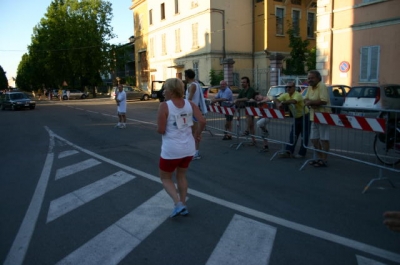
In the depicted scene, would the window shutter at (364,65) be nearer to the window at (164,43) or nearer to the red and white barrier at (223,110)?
the red and white barrier at (223,110)

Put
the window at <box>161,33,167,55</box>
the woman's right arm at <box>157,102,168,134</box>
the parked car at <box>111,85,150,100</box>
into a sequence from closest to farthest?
1. the woman's right arm at <box>157,102,168,134</box>
2. the parked car at <box>111,85,150,100</box>
3. the window at <box>161,33,167,55</box>

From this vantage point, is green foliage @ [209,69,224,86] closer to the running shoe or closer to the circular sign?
the circular sign

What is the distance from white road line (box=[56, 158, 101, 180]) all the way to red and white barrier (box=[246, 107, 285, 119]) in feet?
13.0

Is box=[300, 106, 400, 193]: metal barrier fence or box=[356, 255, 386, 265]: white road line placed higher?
box=[300, 106, 400, 193]: metal barrier fence

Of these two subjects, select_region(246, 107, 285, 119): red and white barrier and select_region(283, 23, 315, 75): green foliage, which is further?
select_region(283, 23, 315, 75): green foliage

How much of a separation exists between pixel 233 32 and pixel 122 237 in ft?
107

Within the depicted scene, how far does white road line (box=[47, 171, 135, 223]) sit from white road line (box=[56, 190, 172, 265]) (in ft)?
3.22

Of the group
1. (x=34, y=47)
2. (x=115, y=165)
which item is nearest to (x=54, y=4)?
(x=34, y=47)

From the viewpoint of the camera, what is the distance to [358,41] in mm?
19422

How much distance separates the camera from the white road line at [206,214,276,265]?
3514 mm

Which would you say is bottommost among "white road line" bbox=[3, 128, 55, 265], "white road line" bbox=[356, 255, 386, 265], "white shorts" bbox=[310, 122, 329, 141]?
"white road line" bbox=[356, 255, 386, 265]

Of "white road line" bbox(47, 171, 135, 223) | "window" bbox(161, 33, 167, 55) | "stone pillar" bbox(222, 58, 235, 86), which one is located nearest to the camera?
"white road line" bbox(47, 171, 135, 223)

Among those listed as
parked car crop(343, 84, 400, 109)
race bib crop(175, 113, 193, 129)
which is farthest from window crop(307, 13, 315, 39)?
race bib crop(175, 113, 193, 129)

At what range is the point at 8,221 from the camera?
4.71 metres
